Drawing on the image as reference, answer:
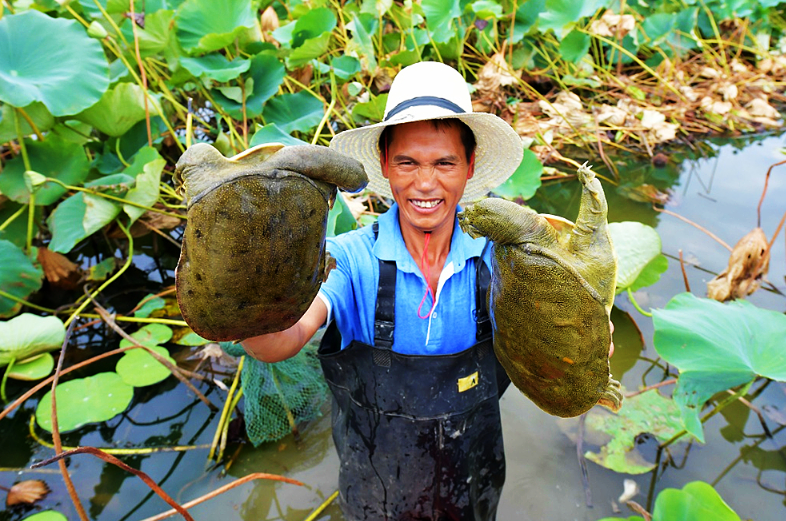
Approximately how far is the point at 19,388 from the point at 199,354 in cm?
84

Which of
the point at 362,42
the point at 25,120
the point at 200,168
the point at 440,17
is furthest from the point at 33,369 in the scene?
the point at 440,17

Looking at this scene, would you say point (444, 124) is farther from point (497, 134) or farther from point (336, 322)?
point (336, 322)

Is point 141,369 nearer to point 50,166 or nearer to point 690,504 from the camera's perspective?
point 50,166

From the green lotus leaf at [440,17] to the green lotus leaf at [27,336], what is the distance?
3.18 metres

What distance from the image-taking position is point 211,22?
296 centimetres

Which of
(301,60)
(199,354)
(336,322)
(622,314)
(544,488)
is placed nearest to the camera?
(336,322)

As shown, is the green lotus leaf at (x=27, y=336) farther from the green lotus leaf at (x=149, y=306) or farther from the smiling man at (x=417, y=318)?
the smiling man at (x=417, y=318)

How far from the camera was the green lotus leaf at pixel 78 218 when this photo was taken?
2430mm

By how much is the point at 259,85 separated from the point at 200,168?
2392 mm

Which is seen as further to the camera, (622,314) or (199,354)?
(622,314)

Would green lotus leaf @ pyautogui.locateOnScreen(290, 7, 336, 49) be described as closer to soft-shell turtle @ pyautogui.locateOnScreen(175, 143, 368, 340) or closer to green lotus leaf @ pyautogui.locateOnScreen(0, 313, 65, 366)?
green lotus leaf @ pyautogui.locateOnScreen(0, 313, 65, 366)

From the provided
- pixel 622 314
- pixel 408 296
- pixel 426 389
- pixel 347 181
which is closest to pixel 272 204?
pixel 347 181

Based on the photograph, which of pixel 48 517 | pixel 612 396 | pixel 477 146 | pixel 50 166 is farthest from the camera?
pixel 50 166

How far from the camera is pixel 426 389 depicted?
1.48 m
